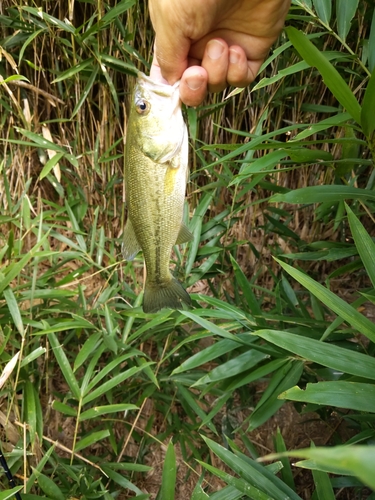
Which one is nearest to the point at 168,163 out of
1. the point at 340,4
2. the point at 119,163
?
the point at 340,4

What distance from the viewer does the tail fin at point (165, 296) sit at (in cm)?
127

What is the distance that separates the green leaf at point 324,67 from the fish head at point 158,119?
0.32 metres

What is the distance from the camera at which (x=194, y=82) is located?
1050 millimetres

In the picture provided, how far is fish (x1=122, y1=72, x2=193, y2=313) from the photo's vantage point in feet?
3.55

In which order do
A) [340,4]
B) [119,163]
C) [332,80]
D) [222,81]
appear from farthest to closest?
[119,163] → [340,4] → [222,81] → [332,80]

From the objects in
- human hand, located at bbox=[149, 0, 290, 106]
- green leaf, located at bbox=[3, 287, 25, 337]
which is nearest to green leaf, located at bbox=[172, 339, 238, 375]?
green leaf, located at bbox=[3, 287, 25, 337]

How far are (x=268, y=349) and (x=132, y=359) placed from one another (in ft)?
2.63

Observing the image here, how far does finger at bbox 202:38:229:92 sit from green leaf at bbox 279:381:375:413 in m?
0.76

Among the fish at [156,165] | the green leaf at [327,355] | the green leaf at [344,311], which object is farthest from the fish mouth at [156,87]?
the green leaf at [327,355]

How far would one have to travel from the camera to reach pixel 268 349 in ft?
3.98

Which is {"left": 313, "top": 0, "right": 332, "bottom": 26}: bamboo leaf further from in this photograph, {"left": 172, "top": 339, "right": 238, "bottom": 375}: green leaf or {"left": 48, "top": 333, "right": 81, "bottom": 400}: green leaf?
{"left": 48, "top": 333, "right": 81, "bottom": 400}: green leaf

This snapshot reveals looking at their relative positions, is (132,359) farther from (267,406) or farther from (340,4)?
(340,4)

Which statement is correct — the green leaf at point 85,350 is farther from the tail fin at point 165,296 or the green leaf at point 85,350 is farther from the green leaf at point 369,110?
the green leaf at point 369,110

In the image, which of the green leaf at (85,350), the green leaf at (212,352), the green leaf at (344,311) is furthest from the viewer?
the green leaf at (85,350)
